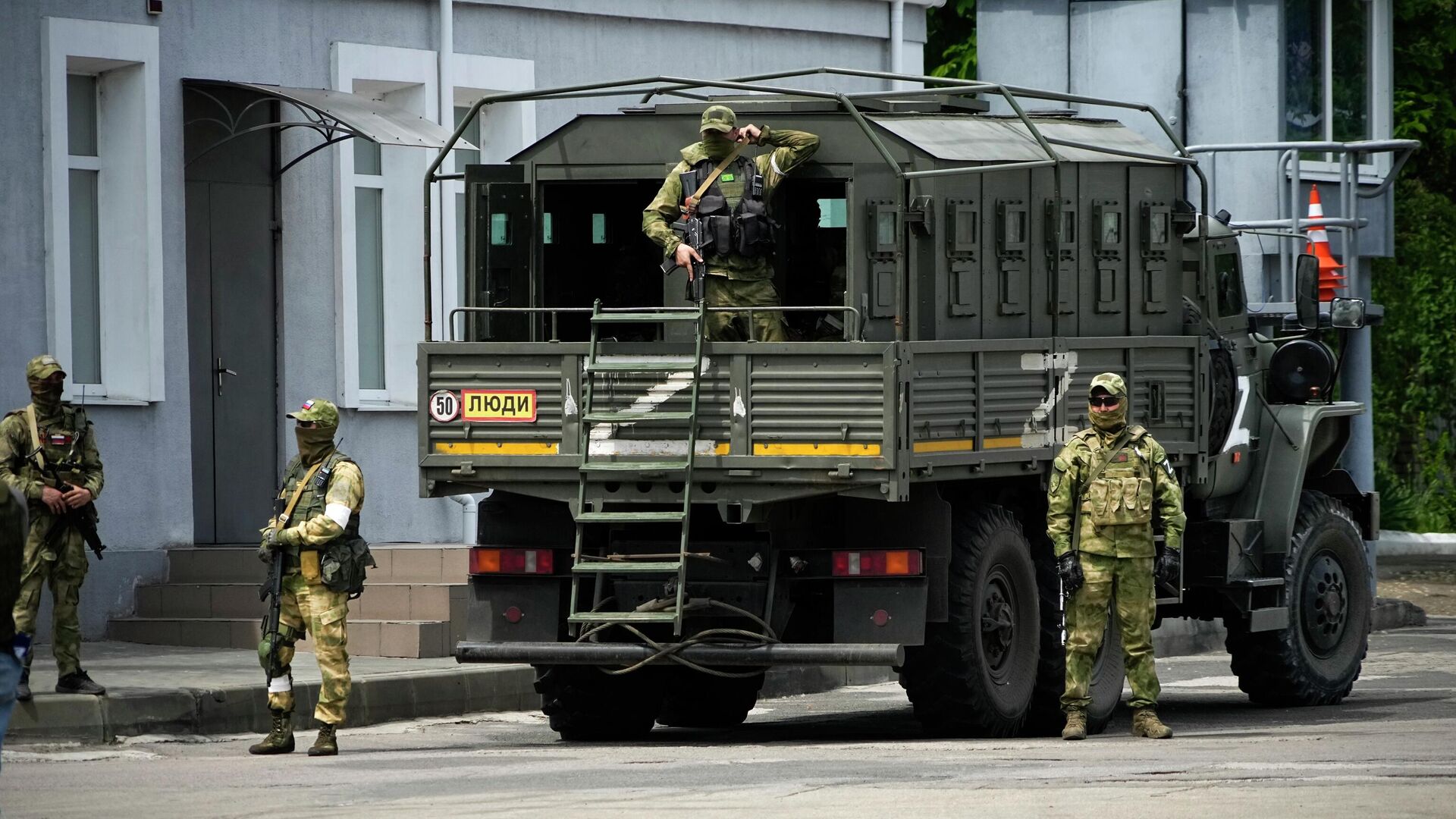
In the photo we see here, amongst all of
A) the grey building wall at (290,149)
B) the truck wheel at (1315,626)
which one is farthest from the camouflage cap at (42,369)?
the truck wheel at (1315,626)

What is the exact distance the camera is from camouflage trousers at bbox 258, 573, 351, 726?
41.4 feet

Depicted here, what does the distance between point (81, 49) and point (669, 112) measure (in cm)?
515

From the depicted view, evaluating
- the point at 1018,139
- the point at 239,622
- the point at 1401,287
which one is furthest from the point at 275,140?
the point at 1401,287

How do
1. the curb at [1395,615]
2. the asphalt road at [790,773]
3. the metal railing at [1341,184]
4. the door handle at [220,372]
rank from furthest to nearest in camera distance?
1. the curb at [1395,615]
2. the metal railing at [1341,184]
3. the door handle at [220,372]
4. the asphalt road at [790,773]

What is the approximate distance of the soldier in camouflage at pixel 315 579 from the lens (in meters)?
12.6

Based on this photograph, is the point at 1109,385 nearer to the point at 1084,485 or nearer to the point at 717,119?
the point at 1084,485

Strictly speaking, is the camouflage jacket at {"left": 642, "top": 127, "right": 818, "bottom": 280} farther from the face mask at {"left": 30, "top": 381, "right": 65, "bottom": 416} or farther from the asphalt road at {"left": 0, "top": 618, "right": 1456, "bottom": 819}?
the face mask at {"left": 30, "top": 381, "right": 65, "bottom": 416}

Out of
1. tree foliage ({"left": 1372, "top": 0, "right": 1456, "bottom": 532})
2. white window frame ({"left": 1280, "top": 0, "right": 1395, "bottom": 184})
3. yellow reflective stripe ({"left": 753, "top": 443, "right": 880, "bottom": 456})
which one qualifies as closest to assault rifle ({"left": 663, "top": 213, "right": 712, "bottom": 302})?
yellow reflective stripe ({"left": 753, "top": 443, "right": 880, "bottom": 456})

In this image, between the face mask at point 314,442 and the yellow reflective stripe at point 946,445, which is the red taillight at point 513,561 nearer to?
the face mask at point 314,442

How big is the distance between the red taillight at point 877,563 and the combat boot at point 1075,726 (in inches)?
45.5

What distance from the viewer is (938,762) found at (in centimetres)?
1163

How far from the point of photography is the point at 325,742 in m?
12.5

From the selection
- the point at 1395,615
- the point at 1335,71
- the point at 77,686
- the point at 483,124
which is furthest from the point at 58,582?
the point at 1335,71

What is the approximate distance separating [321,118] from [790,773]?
8624 millimetres
